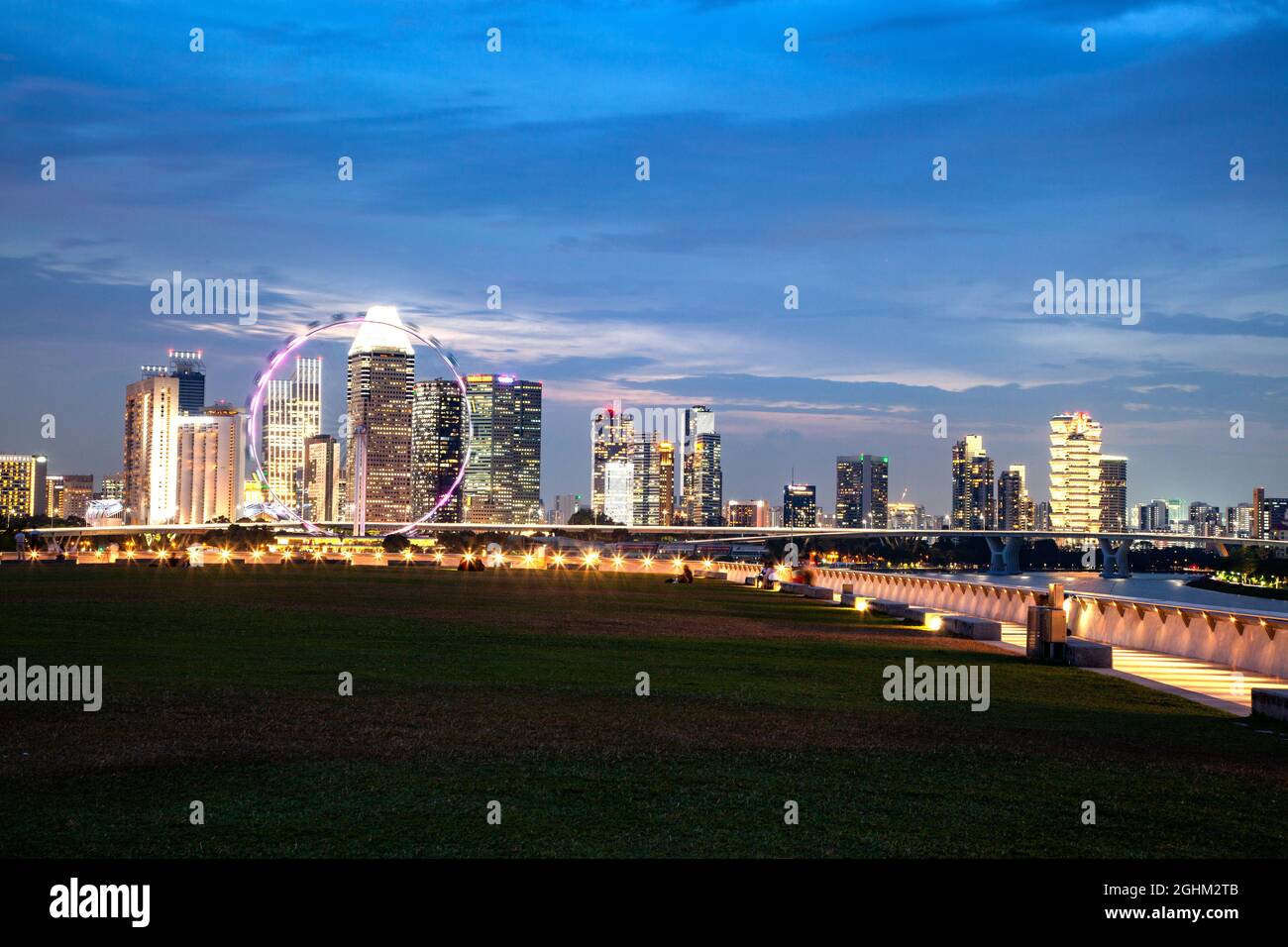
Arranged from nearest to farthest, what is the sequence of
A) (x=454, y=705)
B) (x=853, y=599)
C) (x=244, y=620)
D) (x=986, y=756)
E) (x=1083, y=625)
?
1. (x=986, y=756)
2. (x=454, y=705)
3. (x=244, y=620)
4. (x=1083, y=625)
5. (x=853, y=599)

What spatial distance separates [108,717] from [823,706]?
8.90 meters

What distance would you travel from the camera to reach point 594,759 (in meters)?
13.4

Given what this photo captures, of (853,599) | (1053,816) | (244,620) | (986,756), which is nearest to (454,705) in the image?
(986,756)

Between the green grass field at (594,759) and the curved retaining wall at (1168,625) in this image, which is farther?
the curved retaining wall at (1168,625)

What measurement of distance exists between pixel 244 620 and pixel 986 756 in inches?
889

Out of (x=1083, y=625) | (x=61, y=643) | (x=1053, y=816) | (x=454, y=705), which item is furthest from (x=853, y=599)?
(x=1053, y=816)

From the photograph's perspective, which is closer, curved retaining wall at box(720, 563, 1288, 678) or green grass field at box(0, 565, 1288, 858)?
green grass field at box(0, 565, 1288, 858)

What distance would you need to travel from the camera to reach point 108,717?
15.6 meters

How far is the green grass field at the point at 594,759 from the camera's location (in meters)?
10.1

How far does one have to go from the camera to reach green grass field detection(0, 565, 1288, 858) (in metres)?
10.1

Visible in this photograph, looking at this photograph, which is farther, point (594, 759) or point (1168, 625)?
point (1168, 625)

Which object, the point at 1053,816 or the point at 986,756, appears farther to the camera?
the point at 986,756
